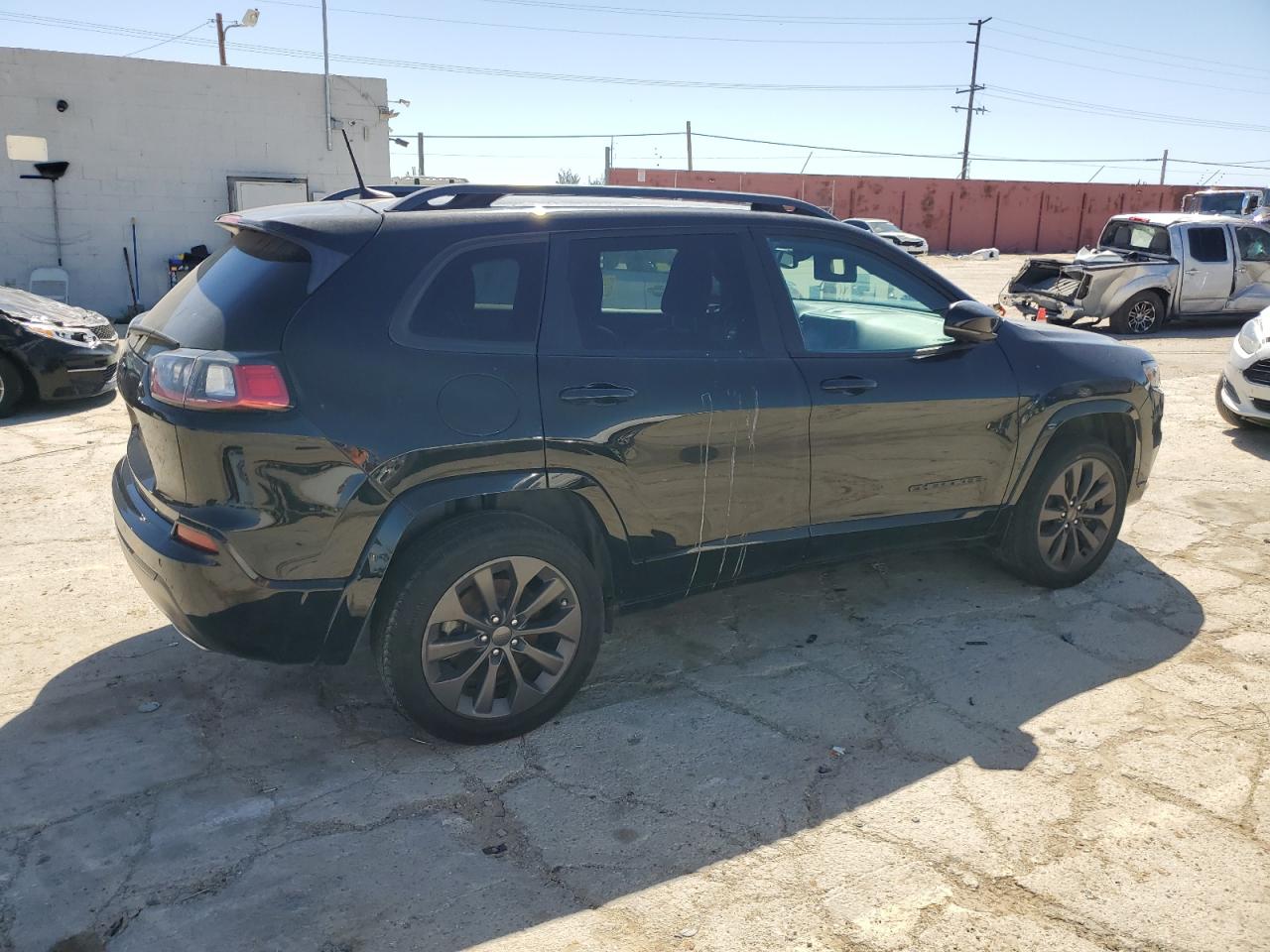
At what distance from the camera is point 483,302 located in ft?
11.0

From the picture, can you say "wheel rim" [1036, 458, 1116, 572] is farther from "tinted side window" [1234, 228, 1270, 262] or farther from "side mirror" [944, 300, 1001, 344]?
"tinted side window" [1234, 228, 1270, 262]

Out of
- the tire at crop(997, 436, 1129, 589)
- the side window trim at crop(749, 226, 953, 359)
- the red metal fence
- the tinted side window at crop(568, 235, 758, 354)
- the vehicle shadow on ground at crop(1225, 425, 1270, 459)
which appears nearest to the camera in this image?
the tinted side window at crop(568, 235, 758, 354)

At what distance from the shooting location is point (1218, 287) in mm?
14461

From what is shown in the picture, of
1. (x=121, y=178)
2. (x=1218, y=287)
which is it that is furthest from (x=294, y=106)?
(x=1218, y=287)

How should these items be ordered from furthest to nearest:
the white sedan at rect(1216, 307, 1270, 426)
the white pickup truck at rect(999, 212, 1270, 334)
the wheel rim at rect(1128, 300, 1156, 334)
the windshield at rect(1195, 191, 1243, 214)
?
the windshield at rect(1195, 191, 1243, 214), the wheel rim at rect(1128, 300, 1156, 334), the white pickup truck at rect(999, 212, 1270, 334), the white sedan at rect(1216, 307, 1270, 426)

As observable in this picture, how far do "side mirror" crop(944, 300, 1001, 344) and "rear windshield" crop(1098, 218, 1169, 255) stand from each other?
39.4 ft

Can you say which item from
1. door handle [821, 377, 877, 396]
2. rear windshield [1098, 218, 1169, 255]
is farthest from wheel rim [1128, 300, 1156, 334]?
door handle [821, 377, 877, 396]

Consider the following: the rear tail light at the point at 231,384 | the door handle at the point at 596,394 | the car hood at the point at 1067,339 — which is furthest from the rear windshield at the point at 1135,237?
the rear tail light at the point at 231,384

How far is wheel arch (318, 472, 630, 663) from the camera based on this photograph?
10.4ft

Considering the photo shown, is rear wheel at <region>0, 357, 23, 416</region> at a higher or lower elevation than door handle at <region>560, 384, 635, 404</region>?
lower

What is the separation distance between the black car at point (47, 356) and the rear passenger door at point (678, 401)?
6.81m

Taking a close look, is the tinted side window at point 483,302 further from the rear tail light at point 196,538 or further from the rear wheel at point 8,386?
the rear wheel at point 8,386

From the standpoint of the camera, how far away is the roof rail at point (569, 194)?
349 centimetres

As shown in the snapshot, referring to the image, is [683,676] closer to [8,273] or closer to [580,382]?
[580,382]
